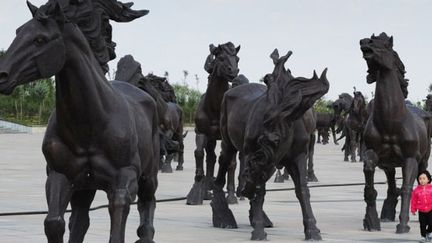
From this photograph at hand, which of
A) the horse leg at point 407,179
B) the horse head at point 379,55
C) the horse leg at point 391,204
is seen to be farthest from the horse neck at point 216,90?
the horse leg at point 407,179

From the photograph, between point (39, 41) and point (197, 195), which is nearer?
point (39, 41)

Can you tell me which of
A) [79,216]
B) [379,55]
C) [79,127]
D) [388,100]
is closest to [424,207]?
[388,100]

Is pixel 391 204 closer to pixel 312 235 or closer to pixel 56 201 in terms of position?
pixel 312 235

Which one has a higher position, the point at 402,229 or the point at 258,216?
the point at 258,216

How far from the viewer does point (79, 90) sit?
28.6 feet

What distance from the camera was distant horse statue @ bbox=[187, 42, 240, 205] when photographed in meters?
17.1

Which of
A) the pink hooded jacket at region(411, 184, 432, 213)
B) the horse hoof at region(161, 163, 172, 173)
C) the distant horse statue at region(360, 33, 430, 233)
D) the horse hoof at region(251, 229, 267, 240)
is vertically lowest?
the horse hoof at region(251, 229, 267, 240)

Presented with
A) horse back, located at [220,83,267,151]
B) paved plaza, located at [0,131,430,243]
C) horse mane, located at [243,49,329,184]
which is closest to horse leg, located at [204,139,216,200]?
paved plaza, located at [0,131,430,243]

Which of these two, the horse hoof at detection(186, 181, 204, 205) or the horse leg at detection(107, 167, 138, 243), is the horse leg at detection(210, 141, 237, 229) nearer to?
the horse hoof at detection(186, 181, 204, 205)

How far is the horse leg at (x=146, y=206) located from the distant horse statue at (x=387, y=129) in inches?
176

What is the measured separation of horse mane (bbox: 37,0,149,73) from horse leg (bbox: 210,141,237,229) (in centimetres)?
493

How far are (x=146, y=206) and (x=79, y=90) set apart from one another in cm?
224

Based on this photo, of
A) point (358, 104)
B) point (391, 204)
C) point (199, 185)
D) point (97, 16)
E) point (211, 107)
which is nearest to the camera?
point (97, 16)

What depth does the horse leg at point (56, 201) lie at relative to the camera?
8.70 metres
